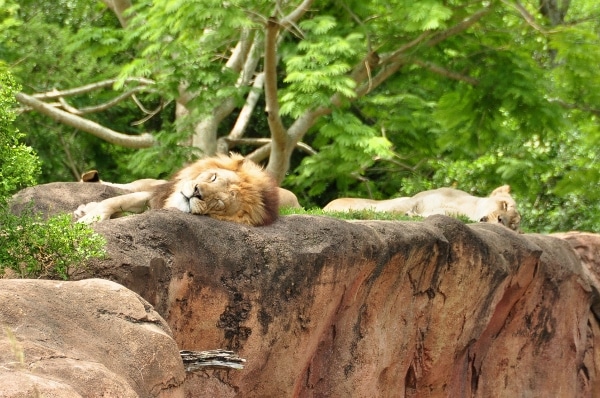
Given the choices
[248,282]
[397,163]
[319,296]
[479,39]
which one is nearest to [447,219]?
[319,296]

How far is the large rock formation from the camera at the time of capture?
595cm

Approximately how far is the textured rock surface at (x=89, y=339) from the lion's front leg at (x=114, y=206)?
8.71 feet

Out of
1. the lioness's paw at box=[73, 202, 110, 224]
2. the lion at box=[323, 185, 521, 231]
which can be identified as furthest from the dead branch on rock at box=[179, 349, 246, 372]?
the lion at box=[323, 185, 521, 231]

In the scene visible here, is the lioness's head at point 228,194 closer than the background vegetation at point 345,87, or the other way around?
the lioness's head at point 228,194

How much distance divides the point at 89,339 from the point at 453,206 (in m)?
8.30

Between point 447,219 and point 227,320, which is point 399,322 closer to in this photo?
point 447,219

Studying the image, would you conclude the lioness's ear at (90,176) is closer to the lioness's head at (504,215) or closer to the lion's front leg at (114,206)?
the lion's front leg at (114,206)

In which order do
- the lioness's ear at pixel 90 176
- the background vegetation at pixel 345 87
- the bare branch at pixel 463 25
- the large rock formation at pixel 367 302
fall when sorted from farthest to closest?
the bare branch at pixel 463 25 < the background vegetation at pixel 345 87 < the lioness's ear at pixel 90 176 < the large rock formation at pixel 367 302

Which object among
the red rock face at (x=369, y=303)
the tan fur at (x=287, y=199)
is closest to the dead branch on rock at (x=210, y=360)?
the red rock face at (x=369, y=303)

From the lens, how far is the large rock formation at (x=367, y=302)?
5953 mm

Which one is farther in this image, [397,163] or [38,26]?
[397,163]

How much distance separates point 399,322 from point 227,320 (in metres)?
2.32

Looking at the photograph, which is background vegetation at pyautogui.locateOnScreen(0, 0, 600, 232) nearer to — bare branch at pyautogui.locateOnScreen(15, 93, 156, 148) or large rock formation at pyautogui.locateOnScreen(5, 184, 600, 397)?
bare branch at pyautogui.locateOnScreen(15, 93, 156, 148)

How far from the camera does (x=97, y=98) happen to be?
17594mm
